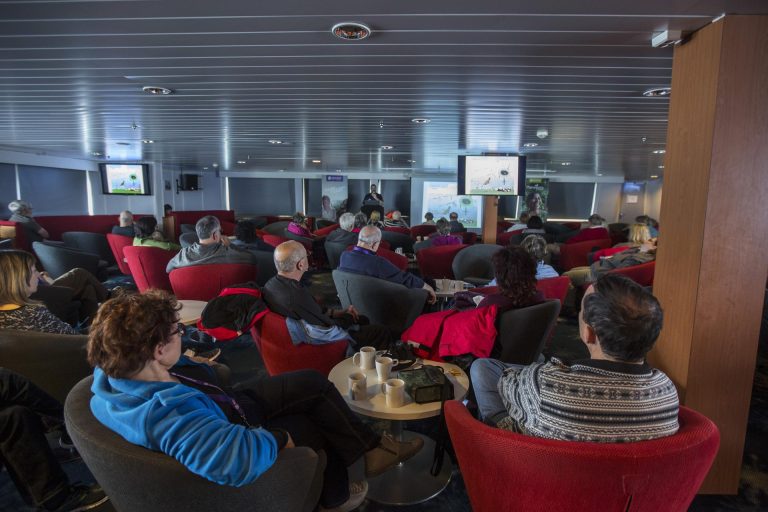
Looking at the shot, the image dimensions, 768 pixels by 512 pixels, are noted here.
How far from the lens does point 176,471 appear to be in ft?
3.61

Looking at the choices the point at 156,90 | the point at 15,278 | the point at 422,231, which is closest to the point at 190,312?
the point at 15,278

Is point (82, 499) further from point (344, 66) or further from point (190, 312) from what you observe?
point (344, 66)

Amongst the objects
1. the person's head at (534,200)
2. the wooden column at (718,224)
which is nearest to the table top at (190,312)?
the wooden column at (718,224)

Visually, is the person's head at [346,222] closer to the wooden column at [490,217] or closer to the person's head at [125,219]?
the wooden column at [490,217]

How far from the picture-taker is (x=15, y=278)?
7.38 ft

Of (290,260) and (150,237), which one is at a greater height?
(290,260)

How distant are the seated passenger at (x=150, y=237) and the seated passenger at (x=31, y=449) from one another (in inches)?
132

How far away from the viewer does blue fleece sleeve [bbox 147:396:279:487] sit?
112 cm

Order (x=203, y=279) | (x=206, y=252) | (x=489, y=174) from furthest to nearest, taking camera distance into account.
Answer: (x=489, y=174) < (x=206, y=252) < (x=203, y=279)

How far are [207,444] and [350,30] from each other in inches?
78.2

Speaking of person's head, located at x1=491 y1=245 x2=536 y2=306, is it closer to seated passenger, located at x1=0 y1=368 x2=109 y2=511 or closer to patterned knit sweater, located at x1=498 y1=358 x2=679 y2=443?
patterned knit sweater, located at x1=498 y1=358 x2=679 y2=443

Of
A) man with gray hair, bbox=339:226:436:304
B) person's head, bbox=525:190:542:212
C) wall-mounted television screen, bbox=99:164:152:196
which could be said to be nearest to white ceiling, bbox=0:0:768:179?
man with gray hair, bbox=339:226:436:304

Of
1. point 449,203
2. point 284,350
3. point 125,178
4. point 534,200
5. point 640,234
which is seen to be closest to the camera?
point 284,350

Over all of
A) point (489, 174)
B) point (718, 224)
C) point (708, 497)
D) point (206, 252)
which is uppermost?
point (489, 174)
